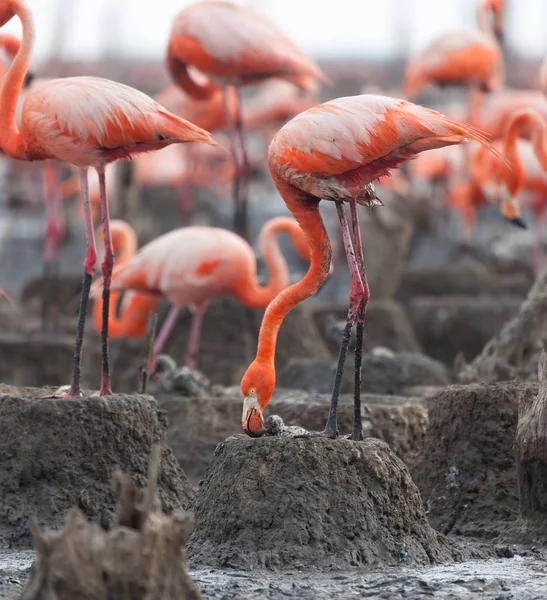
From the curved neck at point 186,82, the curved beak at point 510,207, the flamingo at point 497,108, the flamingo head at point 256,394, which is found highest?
the flamingo at point 497,108

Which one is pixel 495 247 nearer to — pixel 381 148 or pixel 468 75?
pixel 468 75

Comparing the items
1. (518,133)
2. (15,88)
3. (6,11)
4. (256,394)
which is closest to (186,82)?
(518,133)

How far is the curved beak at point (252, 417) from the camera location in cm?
586

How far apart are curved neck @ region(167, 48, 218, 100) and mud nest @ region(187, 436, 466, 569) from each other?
6491 millimetres

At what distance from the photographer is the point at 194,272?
10102 millimetres

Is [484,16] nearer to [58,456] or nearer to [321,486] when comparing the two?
[58,456]

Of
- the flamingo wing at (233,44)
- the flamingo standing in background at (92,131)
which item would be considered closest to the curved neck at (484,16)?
the flamingo wing at (233,44)

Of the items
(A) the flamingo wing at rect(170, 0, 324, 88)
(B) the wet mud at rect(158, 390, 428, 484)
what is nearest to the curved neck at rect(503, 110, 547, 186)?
(A) the flamingo wing at rect(170, 0, 324, 88)

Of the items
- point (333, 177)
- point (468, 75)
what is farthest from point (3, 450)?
point (468, 75)

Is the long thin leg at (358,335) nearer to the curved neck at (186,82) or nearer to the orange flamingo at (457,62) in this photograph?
the curved neck at (186,82)

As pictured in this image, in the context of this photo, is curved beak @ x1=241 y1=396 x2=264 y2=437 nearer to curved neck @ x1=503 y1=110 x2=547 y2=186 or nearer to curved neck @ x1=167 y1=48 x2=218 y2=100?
curved neck @ x1=503 y1=110 x2=547 y2=186

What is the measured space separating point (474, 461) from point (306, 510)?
60.4 inches

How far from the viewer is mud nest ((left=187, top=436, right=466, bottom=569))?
18.0ft

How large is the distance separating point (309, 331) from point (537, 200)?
468 centimetres
